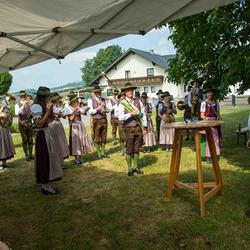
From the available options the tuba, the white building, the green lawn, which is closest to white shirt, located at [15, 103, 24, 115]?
the tuba

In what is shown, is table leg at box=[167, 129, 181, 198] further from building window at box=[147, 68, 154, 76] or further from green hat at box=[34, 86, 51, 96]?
building window at box=[147, 68, 154, 76]

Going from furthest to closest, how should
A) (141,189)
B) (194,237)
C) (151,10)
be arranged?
(141,189) < (194,237) < (151,10)

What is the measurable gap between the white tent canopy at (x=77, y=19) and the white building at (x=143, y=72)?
4560 centimetres

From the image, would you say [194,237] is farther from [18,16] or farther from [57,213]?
[18,16]

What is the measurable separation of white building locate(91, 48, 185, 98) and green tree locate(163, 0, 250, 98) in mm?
40311

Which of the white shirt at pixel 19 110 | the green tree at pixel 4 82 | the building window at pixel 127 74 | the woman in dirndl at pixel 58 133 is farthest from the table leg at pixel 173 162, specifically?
the building window at pixel 127 74

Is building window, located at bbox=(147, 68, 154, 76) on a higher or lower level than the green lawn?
higher

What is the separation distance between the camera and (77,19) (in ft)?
13.1

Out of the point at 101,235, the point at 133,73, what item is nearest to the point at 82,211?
the point at 101,235

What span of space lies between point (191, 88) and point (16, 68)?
6545 mm

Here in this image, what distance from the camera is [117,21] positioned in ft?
14.1

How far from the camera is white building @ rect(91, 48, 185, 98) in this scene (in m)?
50.8

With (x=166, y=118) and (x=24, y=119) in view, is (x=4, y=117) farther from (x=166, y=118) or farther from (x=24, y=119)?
(x=166, y=118)

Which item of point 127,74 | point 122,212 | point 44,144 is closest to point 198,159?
point 122,212
